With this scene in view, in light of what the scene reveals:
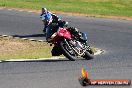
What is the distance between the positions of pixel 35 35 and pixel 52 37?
8506 millimetres

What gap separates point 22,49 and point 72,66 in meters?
5.70

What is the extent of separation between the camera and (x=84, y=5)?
39.9 meters

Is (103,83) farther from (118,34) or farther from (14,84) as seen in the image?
(118,34)

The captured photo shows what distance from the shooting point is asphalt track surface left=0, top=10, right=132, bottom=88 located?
13.8 m

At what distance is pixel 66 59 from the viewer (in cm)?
1842

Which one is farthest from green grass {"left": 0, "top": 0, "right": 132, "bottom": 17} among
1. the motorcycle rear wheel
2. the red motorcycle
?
the motorcycle rear wheel

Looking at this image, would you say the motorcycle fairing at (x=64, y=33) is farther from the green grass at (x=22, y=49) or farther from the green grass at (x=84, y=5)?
the green grass at (x=84, y=5)

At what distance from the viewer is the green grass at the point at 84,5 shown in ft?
120

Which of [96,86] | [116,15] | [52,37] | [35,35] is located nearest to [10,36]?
[35,35]

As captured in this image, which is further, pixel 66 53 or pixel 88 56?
pixel 88 56

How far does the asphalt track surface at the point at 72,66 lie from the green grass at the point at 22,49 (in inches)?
73.3

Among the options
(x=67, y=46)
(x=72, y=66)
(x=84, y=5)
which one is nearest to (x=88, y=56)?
(x=67, y=46)

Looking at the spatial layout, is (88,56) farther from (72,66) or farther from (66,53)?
(72,66)

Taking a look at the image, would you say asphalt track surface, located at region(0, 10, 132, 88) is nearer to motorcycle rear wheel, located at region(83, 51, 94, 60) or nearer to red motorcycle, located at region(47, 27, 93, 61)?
motorcycle rear wheel, located at region(83, 51, 94, 60)
